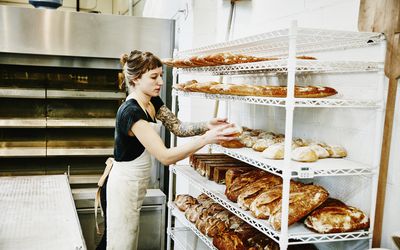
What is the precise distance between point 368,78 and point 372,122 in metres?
0.19

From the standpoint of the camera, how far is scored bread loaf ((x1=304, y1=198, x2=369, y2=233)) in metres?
1.79

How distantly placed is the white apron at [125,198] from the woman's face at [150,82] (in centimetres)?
22

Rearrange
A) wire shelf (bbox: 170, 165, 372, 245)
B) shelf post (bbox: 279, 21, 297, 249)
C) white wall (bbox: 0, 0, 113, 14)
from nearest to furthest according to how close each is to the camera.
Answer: shelf post (bbox: 279, 21, 297, 249), wire shelf (bbox: 170, 165, 372, 245), white wall (bbox: 0, 0, 113, 14)

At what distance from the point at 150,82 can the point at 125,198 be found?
746mm

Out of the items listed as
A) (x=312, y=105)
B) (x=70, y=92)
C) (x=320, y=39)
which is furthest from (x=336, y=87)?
(x=70, y=92)

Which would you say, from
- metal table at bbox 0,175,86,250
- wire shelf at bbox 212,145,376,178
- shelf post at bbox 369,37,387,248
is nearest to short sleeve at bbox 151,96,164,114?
metal table at bbox 0,175,86,250

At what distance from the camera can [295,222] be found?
A: 1904mm

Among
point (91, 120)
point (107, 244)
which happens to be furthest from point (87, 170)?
point (107, 244)

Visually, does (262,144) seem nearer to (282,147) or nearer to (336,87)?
(282,147)

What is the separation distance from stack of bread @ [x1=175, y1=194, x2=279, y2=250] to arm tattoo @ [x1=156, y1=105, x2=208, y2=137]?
1.53ft

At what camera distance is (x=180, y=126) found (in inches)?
114

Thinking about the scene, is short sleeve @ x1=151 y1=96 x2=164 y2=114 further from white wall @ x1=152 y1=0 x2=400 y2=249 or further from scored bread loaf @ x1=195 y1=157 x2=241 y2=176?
white wall @ x1=152 y1=0 x2=400 y2=249

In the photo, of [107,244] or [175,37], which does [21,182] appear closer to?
[107,244]

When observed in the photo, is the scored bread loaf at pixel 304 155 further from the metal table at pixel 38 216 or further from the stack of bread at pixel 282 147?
the metal table at pixel 38 216
